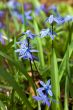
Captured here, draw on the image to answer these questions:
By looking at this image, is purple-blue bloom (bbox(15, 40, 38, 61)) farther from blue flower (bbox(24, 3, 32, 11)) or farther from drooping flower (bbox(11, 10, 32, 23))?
blue flower (bbox(24, 3, 32, 11))

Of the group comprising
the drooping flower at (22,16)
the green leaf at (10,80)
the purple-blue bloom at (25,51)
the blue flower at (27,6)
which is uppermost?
the blue flower at (27,6)

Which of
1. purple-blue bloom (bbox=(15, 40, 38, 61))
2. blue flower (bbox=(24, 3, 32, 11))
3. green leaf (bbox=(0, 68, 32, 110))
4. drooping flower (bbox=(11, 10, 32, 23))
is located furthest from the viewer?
blue flower (bbox=(24, 3, 32, 11))

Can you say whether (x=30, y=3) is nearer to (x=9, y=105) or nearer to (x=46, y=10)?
(x=46, y=10)

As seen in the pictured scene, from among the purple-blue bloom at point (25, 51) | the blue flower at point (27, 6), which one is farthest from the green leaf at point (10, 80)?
the blue flower at point (27, 6)

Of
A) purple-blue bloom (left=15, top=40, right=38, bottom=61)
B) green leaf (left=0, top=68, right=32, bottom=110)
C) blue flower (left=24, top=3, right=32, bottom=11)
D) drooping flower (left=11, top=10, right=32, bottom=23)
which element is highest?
blue flower (left=24, top=3, right=32, bottom=11)

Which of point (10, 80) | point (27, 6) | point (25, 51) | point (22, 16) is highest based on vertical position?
point (27, 6)

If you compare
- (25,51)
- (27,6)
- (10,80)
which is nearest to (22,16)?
(25,51)

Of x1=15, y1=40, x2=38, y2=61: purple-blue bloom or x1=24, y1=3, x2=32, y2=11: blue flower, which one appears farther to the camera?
x1=24, y1=3, x2=32, y2=11: blue flower

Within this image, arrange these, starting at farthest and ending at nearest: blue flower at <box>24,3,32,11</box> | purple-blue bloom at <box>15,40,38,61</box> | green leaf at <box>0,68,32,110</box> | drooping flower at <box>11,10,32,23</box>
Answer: blue flower at <box>24,3,32,11</box>
drooping flower at <box>11,10,32,23</box>
purple-blue bloom at <box>15,40,38,61</box>
green leaf at <box>0,68,32,110</box>

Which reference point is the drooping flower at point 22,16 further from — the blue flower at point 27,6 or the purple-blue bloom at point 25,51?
the blue flower at point 27,6

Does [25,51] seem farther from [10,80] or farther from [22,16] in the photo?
[22,16]

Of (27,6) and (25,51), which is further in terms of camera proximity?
(27,6)

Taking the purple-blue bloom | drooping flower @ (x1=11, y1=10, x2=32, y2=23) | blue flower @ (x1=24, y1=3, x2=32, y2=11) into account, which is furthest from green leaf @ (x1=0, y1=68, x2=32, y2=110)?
blue flower @ (x1=24, y1=3, x2=32, y2=11)
